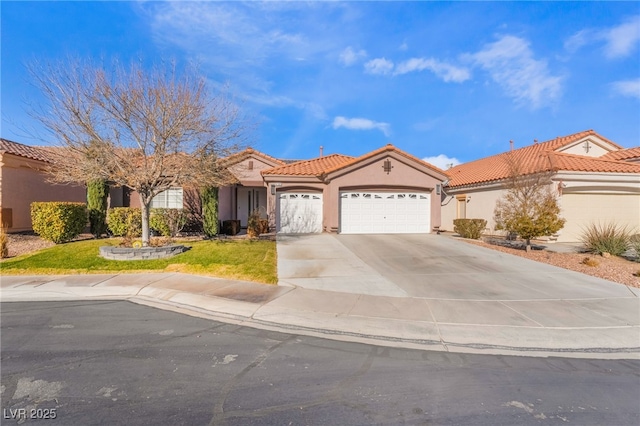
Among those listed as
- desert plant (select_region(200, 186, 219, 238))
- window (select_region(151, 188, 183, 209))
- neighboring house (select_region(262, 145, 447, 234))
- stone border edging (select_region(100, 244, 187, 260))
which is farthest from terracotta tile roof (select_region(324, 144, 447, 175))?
stone border edging (select_region(100, 244, 187, 260))

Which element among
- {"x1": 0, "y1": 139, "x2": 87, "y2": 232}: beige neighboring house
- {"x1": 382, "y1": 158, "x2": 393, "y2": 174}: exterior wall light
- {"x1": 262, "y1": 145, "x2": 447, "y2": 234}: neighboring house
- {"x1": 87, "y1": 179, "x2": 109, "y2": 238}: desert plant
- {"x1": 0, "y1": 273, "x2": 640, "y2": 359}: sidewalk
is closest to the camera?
{"x1": 0, "y1": 273, "x2": 640, "y2": 359}: sidewalk

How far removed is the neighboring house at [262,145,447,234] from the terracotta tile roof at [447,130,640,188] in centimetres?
386

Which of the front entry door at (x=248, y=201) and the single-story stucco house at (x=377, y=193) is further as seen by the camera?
the front entry door at (x=248, y=201)

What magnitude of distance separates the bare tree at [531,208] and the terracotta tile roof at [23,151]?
19.4 m

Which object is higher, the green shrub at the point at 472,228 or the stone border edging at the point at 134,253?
the green shrub at the point at 472,228

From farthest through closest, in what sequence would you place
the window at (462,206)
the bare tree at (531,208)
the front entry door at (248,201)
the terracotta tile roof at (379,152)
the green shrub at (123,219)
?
1. the window at (462,206)
2. the front entry door at (248,201)
3. the terracotta tile roof at (379,152)
4. the green shrub at (123,219)
5. the bare tree at (531,208)

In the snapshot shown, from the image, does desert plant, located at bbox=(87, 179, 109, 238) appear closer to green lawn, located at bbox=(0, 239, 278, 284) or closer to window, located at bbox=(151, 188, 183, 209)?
green lawn, located at bbox=(0, 239, 278, 284)

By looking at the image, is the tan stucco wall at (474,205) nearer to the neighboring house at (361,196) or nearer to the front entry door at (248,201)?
the neighboring house at (361,196)

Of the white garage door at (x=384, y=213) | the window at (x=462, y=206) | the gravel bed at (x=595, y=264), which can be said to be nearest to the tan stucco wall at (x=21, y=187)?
the white garage door at (x=384, y=213)

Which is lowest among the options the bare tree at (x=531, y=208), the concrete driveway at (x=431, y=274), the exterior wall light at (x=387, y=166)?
the concrete driveway at (x=431, y=274)

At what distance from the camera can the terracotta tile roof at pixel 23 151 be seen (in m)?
14.3

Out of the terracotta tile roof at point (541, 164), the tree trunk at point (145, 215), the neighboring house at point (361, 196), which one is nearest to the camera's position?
the tree trunk at point (145, 215)

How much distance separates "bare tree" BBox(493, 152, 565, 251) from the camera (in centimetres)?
1229

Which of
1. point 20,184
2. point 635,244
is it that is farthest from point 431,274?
point 20,184
